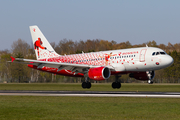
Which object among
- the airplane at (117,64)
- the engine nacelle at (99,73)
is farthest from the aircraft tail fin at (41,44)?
the engine nacelle at (99,73)

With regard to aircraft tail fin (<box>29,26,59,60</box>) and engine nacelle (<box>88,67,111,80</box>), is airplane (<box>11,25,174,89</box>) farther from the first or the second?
aircraft tail fin (<box>29,26,59,60</box>)

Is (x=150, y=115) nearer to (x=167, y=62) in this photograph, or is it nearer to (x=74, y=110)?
(x=74, y=110)

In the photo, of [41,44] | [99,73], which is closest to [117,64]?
[99,73]

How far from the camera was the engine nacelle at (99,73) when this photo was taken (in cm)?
3856

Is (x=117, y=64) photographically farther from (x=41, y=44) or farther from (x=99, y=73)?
(x=41, y=44)

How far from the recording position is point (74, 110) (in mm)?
17906

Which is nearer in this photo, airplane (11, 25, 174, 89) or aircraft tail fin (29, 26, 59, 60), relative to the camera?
airplane (11, 25, 174, 89)

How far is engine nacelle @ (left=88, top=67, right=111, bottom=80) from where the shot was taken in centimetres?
3856

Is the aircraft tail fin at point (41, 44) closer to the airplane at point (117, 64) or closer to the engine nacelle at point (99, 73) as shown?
the airplane at point (117, 64)

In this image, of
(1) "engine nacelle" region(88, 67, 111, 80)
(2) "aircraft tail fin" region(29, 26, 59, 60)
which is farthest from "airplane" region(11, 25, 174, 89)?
(2) "aircraft tail fin" region(29, 26, 59, 60)

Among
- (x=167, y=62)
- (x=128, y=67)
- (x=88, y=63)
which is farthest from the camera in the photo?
(x=88, y=63)

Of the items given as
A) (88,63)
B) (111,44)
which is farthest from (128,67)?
(111,44)

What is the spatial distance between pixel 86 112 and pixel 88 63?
27491mm

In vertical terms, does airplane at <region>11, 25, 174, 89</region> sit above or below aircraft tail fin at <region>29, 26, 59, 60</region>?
below
